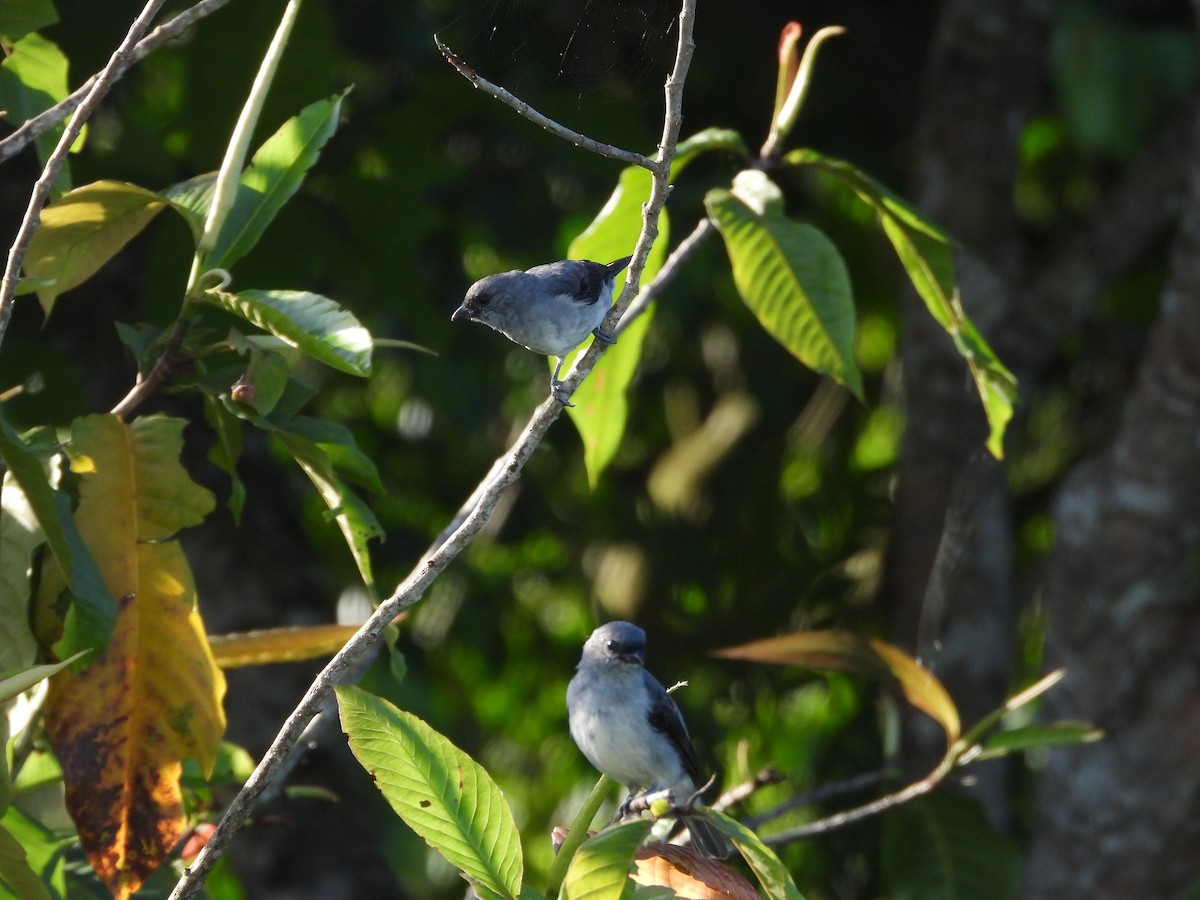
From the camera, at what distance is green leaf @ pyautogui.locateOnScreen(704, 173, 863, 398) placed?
2.24 meters

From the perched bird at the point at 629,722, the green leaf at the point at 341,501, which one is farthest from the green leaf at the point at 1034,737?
the green leaf at the point at 341,501

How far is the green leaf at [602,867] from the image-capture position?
4.45ft

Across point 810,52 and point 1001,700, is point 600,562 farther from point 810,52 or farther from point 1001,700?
point 810,52

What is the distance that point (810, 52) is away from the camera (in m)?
2.31

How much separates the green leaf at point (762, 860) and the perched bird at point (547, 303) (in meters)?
1.13

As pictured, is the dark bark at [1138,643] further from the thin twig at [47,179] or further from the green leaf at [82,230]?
the thin twig at [47,179]

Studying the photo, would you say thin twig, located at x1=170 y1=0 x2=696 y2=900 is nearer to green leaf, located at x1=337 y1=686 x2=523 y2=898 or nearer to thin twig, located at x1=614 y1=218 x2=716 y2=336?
green leaf, located at x1=337 y1=686 x2=523 y2=898

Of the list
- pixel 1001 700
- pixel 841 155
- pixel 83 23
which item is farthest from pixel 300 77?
pixel 1001 700

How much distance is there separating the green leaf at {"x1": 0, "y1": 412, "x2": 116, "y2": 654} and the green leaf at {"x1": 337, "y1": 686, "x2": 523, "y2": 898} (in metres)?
0.43

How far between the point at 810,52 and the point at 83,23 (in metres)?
1.97

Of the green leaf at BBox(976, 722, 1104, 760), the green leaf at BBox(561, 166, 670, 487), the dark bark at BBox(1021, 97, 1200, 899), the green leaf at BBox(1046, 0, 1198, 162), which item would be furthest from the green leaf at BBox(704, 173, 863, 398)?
the green leaf at BBox(1046, 0, 1198, 162)

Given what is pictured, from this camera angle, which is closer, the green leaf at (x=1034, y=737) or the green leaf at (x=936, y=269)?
the green leaf at (x=936, y=269)

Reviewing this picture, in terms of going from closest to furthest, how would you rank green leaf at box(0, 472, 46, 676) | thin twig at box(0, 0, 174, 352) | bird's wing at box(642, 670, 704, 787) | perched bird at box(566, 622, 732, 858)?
thin twig at box(0, 0, 174, 352)
green leaf at box(0, 472, 46, 676)
perched bird at box(566, 622, 732, 858)
bird's wing at box(642, 670, 704, 787)

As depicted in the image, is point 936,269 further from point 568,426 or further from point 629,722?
point 568,426
